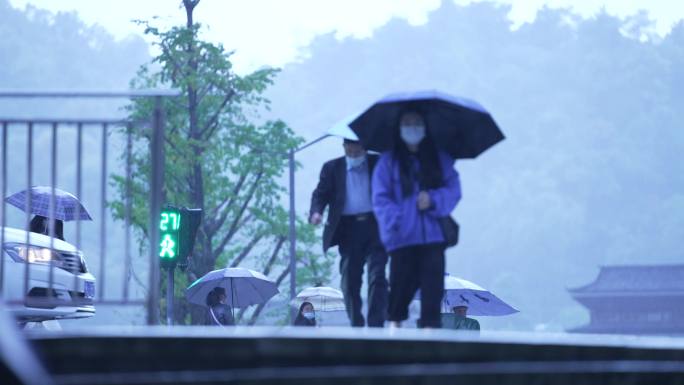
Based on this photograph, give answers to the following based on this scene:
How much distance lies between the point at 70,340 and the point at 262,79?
33485 mm

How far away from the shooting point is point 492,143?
887 cm

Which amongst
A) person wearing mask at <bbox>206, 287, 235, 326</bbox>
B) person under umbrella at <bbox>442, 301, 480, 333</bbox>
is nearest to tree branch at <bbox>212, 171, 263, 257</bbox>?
person wearing mask at <bbox>206, 287, 235, 326</bbox>

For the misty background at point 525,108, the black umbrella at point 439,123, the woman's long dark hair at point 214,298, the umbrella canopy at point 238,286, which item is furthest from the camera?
the misty background at point 525,108

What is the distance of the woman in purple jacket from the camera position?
853cm

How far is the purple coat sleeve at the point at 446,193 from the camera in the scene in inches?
335

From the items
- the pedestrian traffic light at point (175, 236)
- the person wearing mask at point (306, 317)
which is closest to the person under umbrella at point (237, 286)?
the person wearing mask at point (306, 317)

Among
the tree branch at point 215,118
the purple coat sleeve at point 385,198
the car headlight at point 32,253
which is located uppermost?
the tree branch at point 215,118

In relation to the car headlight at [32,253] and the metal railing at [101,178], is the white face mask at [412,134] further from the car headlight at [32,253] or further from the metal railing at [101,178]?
the car headlight at [32,253]

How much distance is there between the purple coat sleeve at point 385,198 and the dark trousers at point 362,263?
1082mm

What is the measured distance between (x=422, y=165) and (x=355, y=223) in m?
1.31

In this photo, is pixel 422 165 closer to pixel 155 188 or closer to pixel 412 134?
pixel 412 134

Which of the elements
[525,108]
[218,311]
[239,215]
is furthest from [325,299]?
[525,108]

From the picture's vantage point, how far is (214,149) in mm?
38281

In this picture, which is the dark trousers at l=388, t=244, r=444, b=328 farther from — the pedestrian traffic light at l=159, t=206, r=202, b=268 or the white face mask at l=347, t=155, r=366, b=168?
the pedestrian traffic light at l=159, t=206, r=202, b=268
